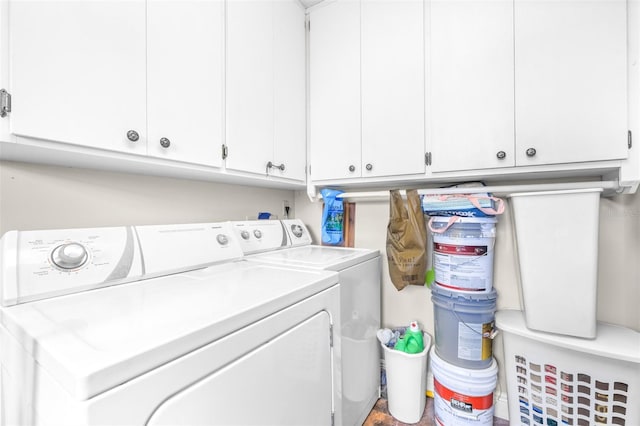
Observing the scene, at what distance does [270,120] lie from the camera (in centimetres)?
170

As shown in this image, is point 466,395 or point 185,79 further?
point 466,395

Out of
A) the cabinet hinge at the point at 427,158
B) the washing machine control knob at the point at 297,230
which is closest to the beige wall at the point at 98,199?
the washing machine control knob at the point at 297,230

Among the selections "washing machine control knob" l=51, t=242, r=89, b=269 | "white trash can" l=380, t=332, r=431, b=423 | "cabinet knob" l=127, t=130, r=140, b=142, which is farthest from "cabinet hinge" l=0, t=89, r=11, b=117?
"white trash can" l=380, t=332, r=431, b=423

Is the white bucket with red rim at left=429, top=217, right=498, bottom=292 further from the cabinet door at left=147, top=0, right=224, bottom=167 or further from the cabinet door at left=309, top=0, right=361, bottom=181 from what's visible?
the cabinet door at left=147, top=0, right=224, bottom=167

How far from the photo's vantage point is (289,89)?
185 centimetres

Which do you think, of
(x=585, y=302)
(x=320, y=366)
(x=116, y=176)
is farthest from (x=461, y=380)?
(x=116, y=176)

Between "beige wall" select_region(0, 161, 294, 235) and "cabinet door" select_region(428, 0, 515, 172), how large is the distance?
4.62 feet

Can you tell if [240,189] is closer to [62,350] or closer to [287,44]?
[287,44]

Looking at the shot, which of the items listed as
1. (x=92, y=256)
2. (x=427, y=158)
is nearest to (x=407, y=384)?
(x=427, y=158)

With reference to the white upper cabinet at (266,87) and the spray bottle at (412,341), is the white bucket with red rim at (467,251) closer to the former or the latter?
the spray bottle at (412,341)

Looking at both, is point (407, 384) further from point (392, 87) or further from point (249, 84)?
A: point (249, 84)

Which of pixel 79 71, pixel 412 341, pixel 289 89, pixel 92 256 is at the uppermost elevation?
pixel 289 89

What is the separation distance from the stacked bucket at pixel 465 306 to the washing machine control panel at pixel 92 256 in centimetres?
122

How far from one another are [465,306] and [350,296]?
670mm
